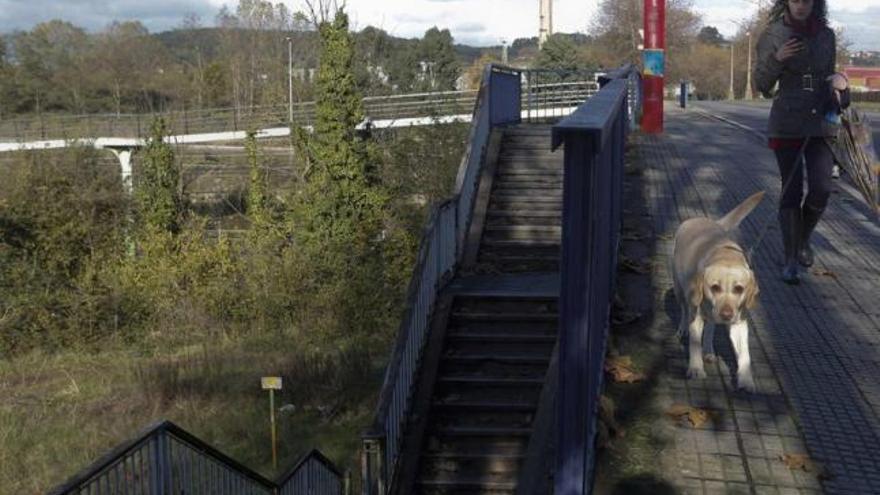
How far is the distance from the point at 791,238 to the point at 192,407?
1056 centimetres

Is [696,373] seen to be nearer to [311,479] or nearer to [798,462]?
[798,462]

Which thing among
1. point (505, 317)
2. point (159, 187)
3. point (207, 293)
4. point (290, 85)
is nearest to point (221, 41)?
point (290, 85)

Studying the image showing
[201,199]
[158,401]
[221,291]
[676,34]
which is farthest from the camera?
[676,34]

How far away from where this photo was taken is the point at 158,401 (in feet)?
51.6

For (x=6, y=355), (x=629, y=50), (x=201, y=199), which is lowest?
(x=6, y=355)

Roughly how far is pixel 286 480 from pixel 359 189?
1020 inches

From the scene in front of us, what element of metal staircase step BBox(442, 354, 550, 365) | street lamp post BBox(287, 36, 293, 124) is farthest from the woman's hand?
street lamp post BBox(287, 36, 293, 124)

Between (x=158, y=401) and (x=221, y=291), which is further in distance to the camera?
(x=221, y=291)

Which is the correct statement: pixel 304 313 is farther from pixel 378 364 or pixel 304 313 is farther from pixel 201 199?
pixel 201 199

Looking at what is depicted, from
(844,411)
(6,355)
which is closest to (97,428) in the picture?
(6,355)

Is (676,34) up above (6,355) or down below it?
above

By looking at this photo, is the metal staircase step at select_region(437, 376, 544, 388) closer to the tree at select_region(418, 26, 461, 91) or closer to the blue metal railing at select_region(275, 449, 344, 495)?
the blue metal railing at select_region(275, 449, 344, 495)

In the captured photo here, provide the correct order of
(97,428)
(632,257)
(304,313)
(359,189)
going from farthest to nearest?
Answer: (359,189) → (304,313) → (97,428) → (632,257)

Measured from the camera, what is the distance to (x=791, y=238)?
731cm
